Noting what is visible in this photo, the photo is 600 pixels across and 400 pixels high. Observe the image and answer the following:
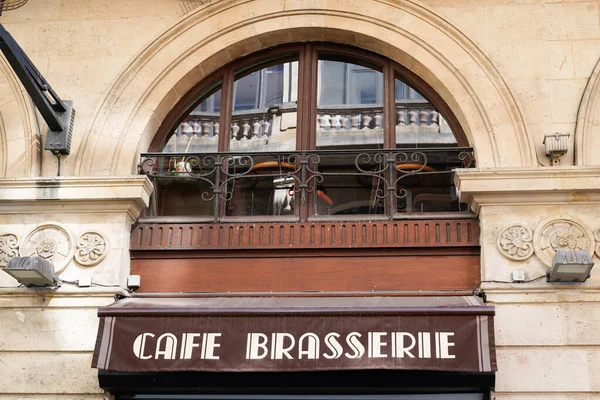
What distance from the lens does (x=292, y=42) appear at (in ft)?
33.7

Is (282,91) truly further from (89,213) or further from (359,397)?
(359,397)

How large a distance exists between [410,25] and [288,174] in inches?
86.1

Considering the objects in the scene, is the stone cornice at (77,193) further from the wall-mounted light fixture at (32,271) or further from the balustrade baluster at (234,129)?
the balustrade baluster at (234,129)

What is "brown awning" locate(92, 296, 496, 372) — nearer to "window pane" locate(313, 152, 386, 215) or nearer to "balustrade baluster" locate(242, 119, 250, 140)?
"window pane" locate(313, 152, 386, 215)

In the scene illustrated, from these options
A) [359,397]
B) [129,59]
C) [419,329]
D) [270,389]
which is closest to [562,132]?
[419,329]

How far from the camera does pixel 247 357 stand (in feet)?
26.4

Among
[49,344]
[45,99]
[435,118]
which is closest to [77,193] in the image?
[45,99]

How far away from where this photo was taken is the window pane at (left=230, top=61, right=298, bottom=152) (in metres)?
9.90

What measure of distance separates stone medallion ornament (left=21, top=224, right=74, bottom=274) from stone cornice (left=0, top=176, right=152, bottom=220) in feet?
0.76

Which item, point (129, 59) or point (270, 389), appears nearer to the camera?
point (270, 389)

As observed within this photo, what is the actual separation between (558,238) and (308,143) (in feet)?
9.47

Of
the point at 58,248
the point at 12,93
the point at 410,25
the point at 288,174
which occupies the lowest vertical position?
the point at 58,248

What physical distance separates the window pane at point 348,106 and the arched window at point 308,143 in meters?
0.01

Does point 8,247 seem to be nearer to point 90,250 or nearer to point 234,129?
point 90,250
